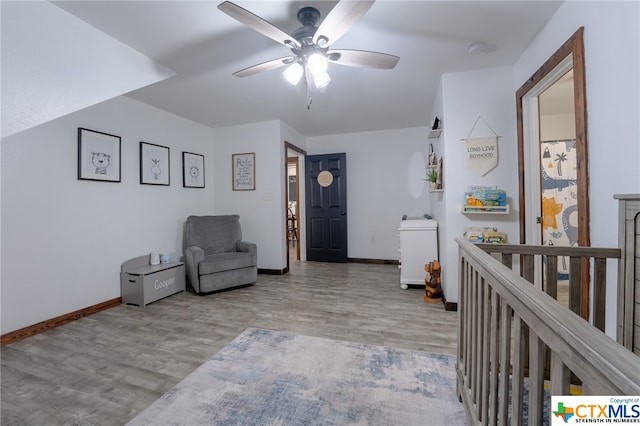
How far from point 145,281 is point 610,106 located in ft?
12.9

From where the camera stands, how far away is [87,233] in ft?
8.95

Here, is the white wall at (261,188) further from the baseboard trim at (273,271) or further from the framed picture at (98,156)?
the framed picture at (98,156)

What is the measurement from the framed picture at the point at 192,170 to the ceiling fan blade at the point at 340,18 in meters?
2.96

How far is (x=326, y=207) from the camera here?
502cm

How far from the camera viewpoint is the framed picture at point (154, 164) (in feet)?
10.9

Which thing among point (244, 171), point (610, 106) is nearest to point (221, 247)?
point (244, 171)

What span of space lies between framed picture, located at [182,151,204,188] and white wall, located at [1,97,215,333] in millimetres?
184

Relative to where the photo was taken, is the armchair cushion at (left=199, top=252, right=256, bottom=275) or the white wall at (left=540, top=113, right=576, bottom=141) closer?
the armchair cushion at (left=199, top=252, right=256, bottom=275)

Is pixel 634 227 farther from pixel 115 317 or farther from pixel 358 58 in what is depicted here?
pixel 115 317

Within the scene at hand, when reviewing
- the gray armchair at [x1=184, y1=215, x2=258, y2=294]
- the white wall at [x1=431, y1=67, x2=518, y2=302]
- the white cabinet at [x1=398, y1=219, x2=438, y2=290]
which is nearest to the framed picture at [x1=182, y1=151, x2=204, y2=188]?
the gray armchair at [x1=184, y1=215, x2=258, y2=294]

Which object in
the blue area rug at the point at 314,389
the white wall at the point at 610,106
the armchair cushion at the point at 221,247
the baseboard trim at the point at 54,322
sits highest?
the white wall at the point at 610,106

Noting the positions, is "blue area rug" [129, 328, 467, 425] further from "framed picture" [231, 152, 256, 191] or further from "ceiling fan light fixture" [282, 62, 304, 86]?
"framed picture" [231, 152, 256, 191]

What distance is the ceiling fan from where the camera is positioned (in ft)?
4.65

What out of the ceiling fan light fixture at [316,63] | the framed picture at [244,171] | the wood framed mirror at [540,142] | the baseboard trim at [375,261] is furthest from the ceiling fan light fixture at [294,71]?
the baseboard trim at [375,261]
